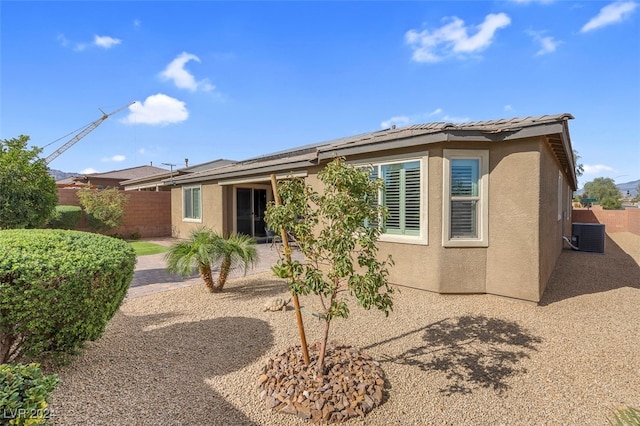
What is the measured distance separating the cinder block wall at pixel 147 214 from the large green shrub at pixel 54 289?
15.9 m

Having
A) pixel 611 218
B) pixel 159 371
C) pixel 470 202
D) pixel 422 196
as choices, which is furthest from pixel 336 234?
pixel 611 218

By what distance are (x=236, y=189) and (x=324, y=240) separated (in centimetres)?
1245

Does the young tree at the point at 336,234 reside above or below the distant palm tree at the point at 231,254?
above

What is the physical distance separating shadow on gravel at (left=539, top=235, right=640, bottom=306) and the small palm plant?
6.49 metres

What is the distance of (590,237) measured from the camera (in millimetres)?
12695

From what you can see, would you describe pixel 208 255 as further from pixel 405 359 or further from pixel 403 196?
pixel 403 196

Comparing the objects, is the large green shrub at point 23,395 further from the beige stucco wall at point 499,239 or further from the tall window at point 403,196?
the beige stucco wall at point 499,239

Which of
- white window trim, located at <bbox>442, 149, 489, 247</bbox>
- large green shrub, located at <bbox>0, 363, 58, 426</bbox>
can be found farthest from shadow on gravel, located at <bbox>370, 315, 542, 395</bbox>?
large green shrub, located at <bbox>0, 363, 58, 426</bbox>

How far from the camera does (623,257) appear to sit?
1148cm

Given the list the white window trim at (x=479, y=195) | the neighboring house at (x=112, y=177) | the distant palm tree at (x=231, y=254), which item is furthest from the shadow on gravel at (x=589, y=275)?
the neighboring house at (x=112, y=177)

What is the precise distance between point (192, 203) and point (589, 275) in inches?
662

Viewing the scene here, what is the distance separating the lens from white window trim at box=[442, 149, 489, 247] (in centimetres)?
668

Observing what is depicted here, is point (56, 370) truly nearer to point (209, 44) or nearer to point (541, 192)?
point (541, 192)

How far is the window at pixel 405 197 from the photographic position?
7051mm
